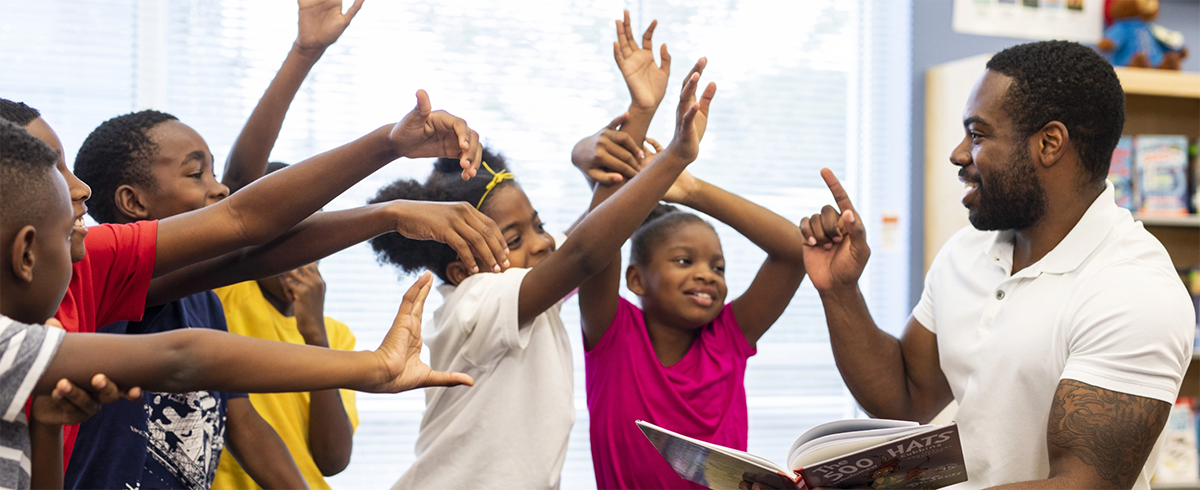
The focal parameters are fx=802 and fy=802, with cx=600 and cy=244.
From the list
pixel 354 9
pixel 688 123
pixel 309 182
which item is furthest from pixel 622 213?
pixel 354 9

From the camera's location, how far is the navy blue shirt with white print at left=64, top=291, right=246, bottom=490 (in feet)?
4.20

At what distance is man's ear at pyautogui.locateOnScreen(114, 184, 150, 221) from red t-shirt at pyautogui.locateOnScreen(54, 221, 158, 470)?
1.09 ft

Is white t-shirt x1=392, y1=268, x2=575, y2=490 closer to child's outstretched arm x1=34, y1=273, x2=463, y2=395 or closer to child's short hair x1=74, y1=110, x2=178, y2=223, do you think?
child's outstretched arm x1=34, y1=273, x2=463, y2=395

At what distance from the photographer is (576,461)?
301 cm

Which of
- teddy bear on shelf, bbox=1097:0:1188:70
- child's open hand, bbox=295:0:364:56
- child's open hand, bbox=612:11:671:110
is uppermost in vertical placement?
teddy bear on shelf, bbox=1097:0:1188:70

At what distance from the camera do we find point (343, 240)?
4.65 feet

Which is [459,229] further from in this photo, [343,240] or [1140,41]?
[1140,41]

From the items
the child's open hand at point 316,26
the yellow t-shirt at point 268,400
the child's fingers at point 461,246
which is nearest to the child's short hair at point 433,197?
the yellow t-shirt at point 268,400

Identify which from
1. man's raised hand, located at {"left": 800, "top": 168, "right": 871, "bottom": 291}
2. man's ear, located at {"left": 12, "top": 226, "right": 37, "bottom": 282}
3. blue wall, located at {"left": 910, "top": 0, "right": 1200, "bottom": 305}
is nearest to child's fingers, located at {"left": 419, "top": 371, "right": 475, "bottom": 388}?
man's ear, located at {"left": 12, "top": 226, "right": 37, "bottom": 282}

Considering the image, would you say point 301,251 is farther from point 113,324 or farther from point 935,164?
point 935,164

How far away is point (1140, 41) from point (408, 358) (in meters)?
3.31

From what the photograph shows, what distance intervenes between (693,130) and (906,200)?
209 centimetres

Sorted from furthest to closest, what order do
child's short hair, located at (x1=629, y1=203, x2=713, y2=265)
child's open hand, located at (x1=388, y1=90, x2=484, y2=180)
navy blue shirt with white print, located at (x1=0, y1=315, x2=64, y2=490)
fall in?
1. child's short hair, located at (x1=629, y1=203, x2=713, y2=265)
2. child's open hand, located at (x1=388, y1=90, x2=484, y2=180)
3. navy blue shirt with white print, located at (x1=0, y1=315, x2=64, y2=490)

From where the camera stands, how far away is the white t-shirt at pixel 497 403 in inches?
62.0
